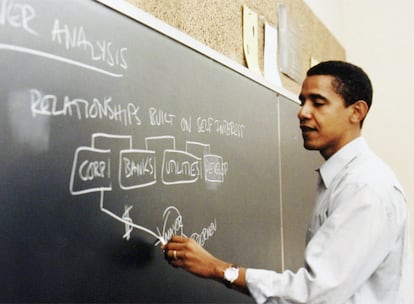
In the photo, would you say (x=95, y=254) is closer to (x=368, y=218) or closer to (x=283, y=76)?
(x=368, y=218)

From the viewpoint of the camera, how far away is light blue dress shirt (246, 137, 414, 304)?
41.8 inches

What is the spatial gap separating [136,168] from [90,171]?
0.45 ft

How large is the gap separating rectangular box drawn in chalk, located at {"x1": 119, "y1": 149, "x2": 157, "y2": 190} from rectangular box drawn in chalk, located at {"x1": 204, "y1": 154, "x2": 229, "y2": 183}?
0.24 m

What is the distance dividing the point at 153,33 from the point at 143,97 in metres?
0.15

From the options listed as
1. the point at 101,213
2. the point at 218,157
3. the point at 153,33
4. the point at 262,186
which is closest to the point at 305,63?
the point at 262,186

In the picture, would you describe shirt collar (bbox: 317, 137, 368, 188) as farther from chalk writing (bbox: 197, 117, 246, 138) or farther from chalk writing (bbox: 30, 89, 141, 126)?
chalk writing (bbox: 30, 89, 141, 126)

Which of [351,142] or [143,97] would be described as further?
[351,142]

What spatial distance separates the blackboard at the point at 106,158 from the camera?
791mm

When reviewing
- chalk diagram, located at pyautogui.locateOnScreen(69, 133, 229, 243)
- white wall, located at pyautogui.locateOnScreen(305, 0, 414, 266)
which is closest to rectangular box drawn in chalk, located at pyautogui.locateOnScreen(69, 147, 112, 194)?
chalk diagram, located at pyautogui.locateOnScreen(69, 133, 229, 243)

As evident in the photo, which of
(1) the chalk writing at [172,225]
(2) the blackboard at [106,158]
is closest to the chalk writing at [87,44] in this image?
(2) the blackboard at [106,158]

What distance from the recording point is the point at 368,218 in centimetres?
106

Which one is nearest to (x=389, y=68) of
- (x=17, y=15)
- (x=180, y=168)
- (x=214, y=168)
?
(x=214, y=168)

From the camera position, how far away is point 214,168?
136 cm

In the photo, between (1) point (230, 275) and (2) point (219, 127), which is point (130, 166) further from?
(2) point (219, 127)
